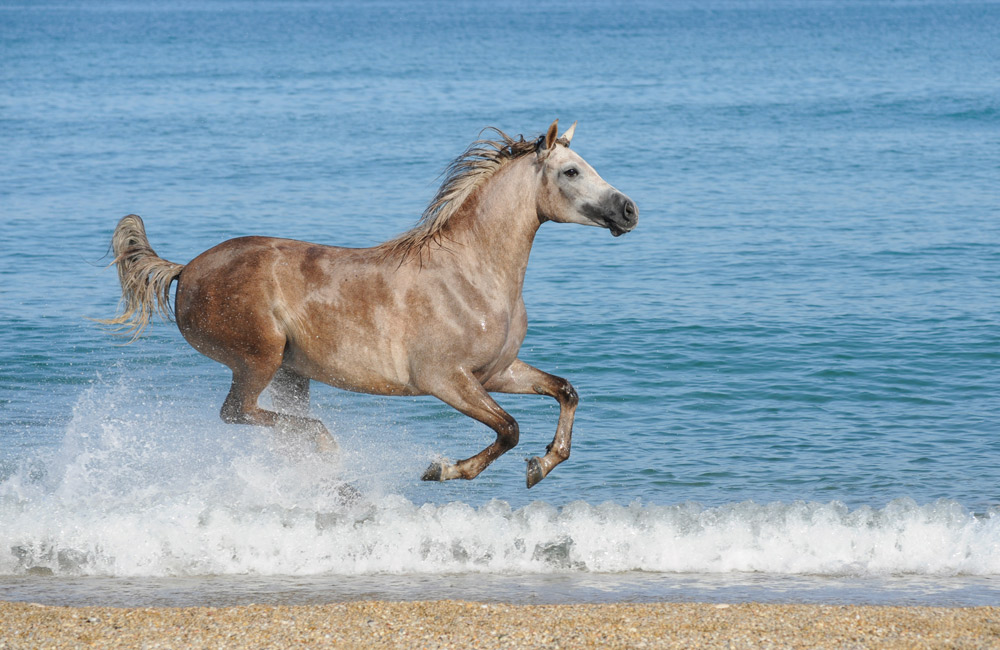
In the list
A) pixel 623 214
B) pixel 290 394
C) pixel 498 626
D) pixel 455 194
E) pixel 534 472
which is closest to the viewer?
pixel 498 626

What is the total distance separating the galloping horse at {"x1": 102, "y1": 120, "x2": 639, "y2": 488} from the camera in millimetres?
6930

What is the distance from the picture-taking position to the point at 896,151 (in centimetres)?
2995

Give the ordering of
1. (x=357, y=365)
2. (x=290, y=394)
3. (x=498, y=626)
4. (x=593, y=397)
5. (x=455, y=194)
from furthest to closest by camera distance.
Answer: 1. (x=593, y=397)
2. (x=290, y=394)
3. (x=455, y=194)
4. (x=357, y=365)
5. (x=498, y=626)

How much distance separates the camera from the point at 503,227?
23.3ft

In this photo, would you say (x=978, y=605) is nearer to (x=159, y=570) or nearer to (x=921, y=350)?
(x=159, y=570)

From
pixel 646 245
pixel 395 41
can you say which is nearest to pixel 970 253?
pixel 646 245

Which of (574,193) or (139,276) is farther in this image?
(139,276)

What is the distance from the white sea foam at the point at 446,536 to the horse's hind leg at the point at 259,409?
23 cm

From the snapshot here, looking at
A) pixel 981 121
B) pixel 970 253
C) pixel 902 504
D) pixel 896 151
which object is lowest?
pixel 902 504

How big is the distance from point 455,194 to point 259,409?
5.91 ft

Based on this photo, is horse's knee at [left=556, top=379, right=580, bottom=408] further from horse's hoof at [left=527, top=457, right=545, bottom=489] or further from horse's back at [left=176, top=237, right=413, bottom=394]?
horse's back at [left=176, top=237, right=413, bottom=394]

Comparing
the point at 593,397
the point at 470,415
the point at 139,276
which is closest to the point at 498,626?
the point at 470,415

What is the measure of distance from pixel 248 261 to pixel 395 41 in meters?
86.4

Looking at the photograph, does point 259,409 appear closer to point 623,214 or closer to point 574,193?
point 574,193
